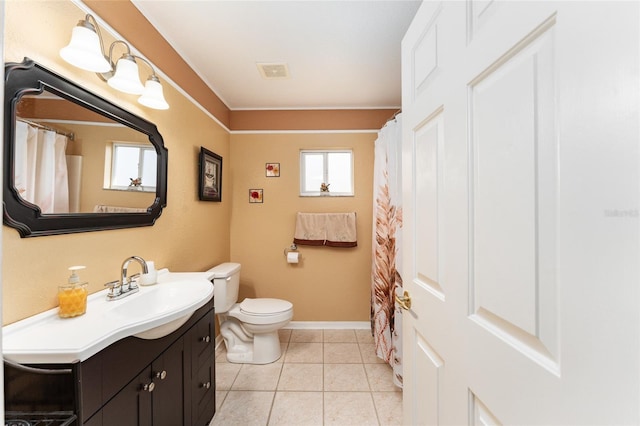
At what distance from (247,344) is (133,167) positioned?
167cm

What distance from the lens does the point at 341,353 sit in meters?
2.39

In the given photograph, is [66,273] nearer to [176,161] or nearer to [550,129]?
[176,161]

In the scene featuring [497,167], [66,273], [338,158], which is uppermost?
[338,158]

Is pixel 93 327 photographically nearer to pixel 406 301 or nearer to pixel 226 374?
pixel 406 301

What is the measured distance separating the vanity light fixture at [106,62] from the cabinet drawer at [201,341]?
121 cm

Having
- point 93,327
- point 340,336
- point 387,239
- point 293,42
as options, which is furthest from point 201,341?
point 293,42

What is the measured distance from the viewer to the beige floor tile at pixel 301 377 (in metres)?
1.92

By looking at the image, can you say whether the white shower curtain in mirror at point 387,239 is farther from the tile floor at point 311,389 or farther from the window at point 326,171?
the window at point 326,171

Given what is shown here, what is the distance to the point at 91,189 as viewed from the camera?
47.6 inches


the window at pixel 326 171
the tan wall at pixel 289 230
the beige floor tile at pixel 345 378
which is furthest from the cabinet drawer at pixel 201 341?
the window at pixel 326 171

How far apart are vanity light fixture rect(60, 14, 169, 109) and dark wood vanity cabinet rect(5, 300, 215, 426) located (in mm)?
1076

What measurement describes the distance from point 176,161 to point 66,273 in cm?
98

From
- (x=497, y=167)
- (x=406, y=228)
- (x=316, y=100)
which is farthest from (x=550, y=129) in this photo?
(x=316, y=100)

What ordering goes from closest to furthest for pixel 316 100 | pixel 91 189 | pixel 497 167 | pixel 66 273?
1. pixel 497 167
2. pixel 66 273
3. pixel 91 189
4. pixel 316 100
